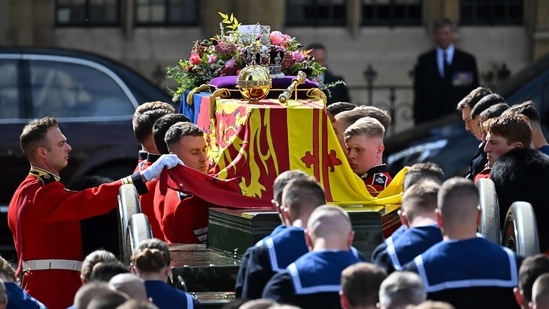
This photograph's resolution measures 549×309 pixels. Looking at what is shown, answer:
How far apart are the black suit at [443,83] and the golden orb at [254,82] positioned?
8.41 meters

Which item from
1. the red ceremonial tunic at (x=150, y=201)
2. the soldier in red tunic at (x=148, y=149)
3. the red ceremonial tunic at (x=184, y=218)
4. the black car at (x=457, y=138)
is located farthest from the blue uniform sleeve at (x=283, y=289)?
the black car at (x=457, y=138)

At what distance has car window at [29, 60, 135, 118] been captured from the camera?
1565 centimetres

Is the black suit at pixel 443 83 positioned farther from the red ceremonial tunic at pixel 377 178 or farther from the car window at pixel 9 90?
the red ceremonial tunic at pixel 377 178

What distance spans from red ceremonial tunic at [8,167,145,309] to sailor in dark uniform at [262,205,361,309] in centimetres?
238

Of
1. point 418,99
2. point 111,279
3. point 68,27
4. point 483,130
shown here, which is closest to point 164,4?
point 68,27

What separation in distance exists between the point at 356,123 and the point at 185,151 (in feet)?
3.92

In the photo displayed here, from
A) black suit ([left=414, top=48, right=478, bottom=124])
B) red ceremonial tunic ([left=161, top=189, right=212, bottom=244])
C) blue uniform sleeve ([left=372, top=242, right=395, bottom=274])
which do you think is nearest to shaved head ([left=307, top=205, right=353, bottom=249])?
blue uniform sleeve ([left=372, top=242, right=395, bottom=274])

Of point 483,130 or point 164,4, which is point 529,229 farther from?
point 164,4

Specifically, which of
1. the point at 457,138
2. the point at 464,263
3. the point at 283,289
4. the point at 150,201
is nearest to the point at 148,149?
the point at 150,201

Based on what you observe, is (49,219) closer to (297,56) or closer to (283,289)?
(297,56)

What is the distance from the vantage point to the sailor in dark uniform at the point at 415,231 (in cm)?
860

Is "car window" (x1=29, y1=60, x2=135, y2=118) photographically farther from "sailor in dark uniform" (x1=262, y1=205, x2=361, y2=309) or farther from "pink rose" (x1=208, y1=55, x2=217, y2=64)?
"sailor in dark uniform" (x1=262, y1=205, x2=361, y2=309)

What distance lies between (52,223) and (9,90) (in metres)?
5.23

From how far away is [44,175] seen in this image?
1060cm
